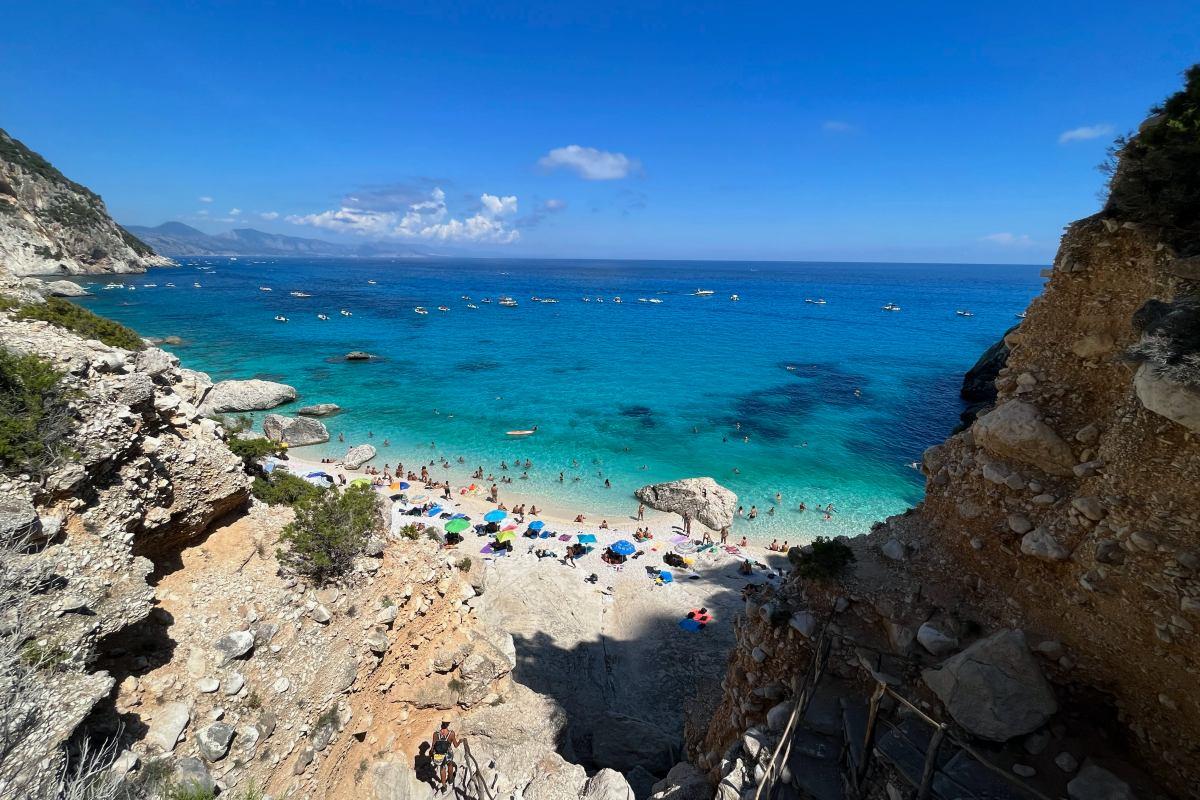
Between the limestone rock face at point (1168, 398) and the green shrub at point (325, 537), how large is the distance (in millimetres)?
12659

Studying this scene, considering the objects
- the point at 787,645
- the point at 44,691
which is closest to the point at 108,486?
the point at 44,691

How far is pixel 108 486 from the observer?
26.6 feet

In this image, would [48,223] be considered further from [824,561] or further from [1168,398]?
[1168,398]

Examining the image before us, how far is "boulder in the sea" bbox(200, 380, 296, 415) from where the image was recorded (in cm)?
3622

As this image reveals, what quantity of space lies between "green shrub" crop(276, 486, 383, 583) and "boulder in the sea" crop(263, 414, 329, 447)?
Answer: 2566cm

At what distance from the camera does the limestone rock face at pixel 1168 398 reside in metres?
5.08

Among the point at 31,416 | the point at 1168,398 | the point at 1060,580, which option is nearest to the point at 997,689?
the point at 1060,580

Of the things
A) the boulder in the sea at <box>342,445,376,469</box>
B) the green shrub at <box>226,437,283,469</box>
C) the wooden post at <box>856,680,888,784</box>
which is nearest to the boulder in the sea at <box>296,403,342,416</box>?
the boulder in the sea at <box>342,445,376,469</box>

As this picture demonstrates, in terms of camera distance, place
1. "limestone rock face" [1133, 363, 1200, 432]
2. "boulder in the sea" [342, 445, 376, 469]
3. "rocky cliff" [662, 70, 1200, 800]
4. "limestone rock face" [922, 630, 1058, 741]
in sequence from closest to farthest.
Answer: "limestone rock face" [1133, 363, 1200, 432]
"rocky cliff" [662, 70, 1200, 800]
"limestone rock face" [922, 630, 1058, 741]
"boulder in the sea" [342, 445, 376, 469]

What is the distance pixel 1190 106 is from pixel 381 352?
6262 centimetres

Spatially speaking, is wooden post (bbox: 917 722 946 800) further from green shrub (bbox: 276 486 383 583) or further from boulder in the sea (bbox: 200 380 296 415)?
boulder in the sea (bbox: 200 380 296 415)

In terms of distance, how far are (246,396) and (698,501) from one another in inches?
1340

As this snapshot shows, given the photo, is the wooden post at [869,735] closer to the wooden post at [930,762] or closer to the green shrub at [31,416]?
the wooden post at [930,762]

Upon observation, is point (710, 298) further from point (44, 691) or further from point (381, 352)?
point (44, 691)
